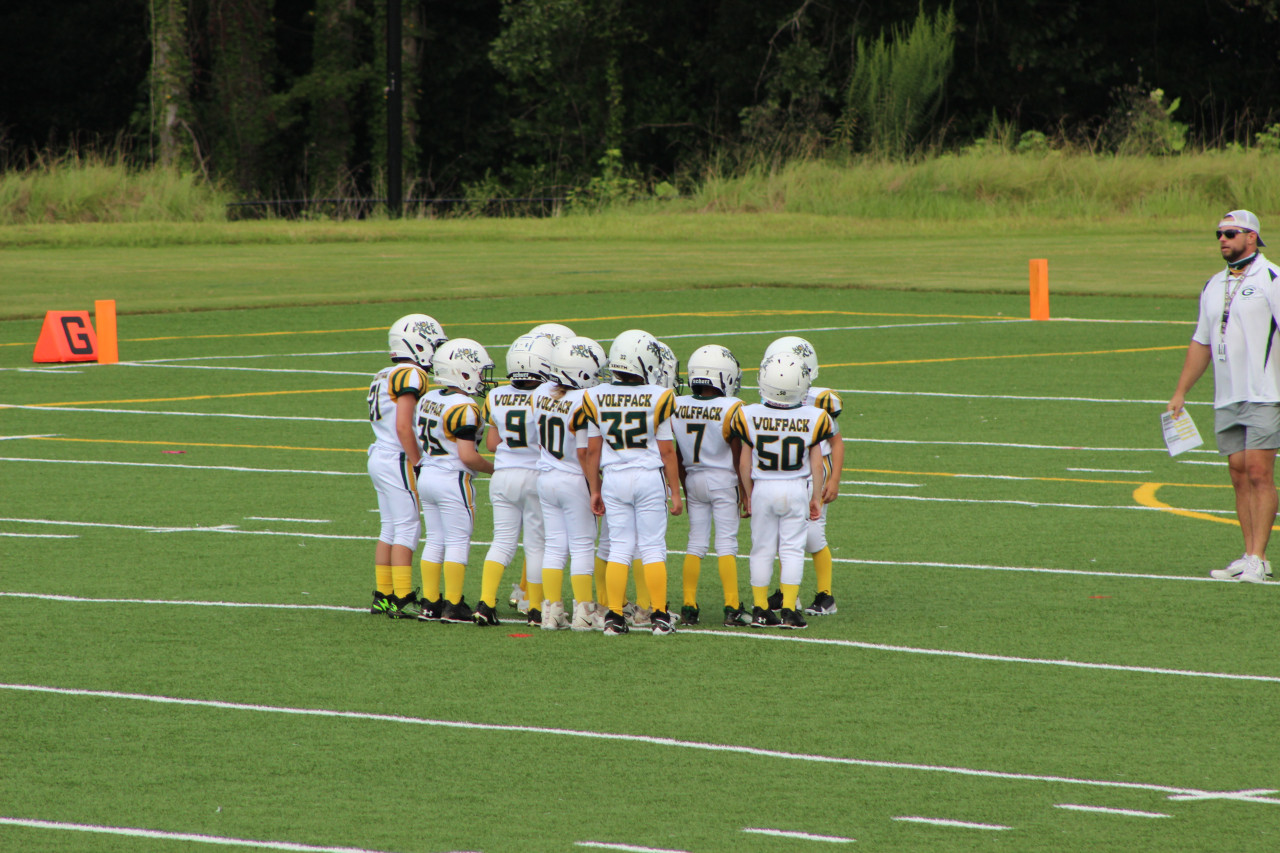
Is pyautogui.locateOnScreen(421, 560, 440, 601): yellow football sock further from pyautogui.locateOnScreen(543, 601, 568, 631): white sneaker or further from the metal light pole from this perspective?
the metal light pole

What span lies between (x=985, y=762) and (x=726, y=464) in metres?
2.93

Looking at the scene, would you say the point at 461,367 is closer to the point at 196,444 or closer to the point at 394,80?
the point at 196,444

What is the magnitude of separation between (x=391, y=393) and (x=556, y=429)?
1.05 meters

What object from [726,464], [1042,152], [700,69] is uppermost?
[700,69]

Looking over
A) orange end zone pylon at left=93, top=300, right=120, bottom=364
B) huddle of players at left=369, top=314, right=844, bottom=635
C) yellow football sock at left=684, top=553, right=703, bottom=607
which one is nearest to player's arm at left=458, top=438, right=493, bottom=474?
huddle of players at left=369, top=314, right=844, bottom=635

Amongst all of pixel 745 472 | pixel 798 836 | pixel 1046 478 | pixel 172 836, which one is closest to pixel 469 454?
pixel 745 472

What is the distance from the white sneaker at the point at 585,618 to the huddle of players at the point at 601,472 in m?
0.01

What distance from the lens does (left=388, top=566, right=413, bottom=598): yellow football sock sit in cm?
966

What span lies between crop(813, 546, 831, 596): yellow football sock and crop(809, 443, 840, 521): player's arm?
0.25 meters

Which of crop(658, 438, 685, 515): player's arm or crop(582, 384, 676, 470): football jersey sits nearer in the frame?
crop(582, 384, 676, 470): football jersey

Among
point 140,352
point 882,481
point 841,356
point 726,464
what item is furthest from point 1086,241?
point 726,464

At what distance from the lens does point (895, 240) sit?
39.8m

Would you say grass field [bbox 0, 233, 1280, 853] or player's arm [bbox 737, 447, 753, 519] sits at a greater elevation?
player's arm [bbox 737, 447, 753, 519]

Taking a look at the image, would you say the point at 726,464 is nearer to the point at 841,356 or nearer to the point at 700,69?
the point at 841,356
